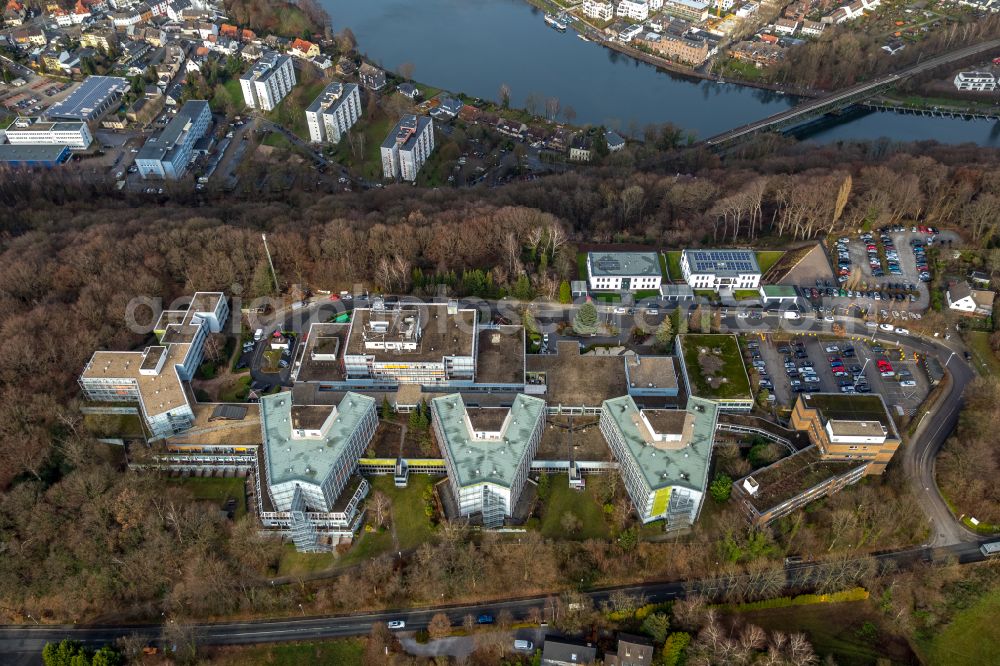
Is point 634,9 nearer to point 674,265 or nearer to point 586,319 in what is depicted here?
point 674,265

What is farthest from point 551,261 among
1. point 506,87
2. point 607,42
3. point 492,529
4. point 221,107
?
point 607,42

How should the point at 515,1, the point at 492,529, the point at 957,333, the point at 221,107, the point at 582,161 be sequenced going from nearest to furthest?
the point at 492,529 → the point at 957,333 → the point at 582,161 → the point at 221,107 → the point at 515,1

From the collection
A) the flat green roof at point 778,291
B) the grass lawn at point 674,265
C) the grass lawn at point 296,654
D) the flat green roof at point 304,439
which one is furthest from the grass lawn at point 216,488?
the flat green roof at point 778,291

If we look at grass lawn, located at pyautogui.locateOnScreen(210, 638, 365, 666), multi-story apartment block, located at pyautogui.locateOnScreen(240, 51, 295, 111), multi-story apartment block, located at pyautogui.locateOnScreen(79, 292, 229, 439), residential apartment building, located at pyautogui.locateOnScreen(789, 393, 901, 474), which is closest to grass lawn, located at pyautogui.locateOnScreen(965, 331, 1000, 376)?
residential apartment building, located at pyautogui.locateOnScreen(789, 393, 901, 474)

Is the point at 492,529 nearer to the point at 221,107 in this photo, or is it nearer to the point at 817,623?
the point at 817,623

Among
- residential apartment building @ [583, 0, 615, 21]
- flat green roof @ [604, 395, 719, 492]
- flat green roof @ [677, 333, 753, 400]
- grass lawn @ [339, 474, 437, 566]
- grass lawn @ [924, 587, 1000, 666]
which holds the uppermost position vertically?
residential apartment building @ [583, 0, 615, 21]

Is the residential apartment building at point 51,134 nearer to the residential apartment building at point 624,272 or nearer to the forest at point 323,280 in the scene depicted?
the forest at point 323,280

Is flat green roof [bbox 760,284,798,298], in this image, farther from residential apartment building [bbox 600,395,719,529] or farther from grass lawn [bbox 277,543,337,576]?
grass lawn [bbox 277,543,337,576]
